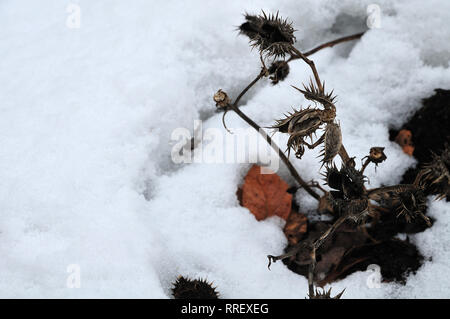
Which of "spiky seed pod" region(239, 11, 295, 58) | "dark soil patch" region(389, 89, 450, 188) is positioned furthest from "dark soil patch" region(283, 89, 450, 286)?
"spiky seed pod" region(239, 11, 295, 58)

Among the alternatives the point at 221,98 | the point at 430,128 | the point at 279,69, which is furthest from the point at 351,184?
the point at 430,128

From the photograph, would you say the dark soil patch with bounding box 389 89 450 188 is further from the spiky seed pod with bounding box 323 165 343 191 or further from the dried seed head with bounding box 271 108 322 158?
the dried seed head with bounding box 271 108 322 158

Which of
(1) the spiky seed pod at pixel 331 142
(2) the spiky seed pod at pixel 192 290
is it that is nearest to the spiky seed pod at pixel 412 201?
(1) the spiky seed pod at pixel 331 142

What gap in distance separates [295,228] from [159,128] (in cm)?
87

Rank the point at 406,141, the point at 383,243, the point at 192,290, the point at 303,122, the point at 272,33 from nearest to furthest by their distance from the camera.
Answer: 1. the point at 303,122
2. the point at 272,33
3. the point at 192,290
4. the point at 383,243
5. the point at 406,141

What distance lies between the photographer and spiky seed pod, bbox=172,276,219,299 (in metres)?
1.71

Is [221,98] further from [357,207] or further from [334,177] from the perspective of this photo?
[357,207]

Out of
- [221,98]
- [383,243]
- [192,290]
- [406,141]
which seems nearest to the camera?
[221,98]

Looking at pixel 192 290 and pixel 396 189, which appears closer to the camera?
pixel 396 189

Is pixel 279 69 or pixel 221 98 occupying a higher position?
pixel 279 69

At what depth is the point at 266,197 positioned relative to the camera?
1.94m

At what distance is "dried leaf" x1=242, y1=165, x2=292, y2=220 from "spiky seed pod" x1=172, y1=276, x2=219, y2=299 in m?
0.44

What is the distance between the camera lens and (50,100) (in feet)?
6.85

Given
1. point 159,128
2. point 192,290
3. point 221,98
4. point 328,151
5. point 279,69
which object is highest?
point 279,69
